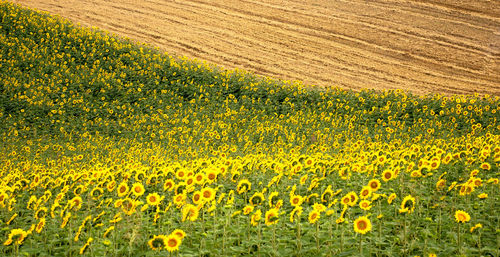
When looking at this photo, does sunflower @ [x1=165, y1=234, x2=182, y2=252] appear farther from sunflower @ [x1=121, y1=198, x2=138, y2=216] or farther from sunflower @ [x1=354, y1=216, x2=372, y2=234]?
sunflower @ [x1=354, y1=216, x2=372, y2=234]

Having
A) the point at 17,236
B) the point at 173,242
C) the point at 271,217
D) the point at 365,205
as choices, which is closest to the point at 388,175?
the point at 365,205

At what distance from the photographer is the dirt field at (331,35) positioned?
21.4m

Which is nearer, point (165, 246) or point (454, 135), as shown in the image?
point (165, 246)

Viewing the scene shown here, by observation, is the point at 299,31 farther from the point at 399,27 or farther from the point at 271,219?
the point at 271,219

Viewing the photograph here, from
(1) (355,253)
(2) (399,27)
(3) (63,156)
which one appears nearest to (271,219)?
(1) (355,253)

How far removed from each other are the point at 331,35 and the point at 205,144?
17.4 metres

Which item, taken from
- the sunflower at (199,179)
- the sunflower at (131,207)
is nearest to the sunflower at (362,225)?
the sunflower at (199,179)

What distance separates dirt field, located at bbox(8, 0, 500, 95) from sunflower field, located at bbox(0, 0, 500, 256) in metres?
3.52

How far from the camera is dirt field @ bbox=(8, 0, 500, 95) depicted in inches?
843

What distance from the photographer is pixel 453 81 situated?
21.0 meters

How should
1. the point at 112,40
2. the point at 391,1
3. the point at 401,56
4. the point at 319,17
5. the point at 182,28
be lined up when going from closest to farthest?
the point at 112,40 → the point at 401,56 → the point at 182,28 → the point at 319,17 → the point at 391,1

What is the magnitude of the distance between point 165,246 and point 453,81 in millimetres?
21625

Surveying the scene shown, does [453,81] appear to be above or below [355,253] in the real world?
above

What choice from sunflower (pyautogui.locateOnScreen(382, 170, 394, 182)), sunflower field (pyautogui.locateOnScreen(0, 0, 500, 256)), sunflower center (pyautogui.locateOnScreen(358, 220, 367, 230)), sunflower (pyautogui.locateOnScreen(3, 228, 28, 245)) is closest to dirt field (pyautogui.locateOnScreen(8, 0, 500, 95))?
sunflower field (pyautogui.locateOnScreen(0, 0, 500, 256))
